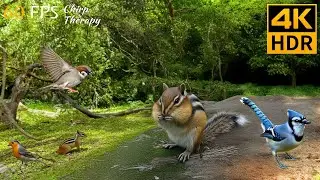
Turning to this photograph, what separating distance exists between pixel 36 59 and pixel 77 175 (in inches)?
184

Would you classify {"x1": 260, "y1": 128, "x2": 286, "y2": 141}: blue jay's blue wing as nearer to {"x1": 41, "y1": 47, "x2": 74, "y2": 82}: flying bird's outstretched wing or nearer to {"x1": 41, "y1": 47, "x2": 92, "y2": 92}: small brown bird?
{"x1": 41, "y1": 47, "x2": 92, "y2": 92}: small brown bird

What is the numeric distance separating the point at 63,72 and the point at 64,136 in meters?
3.09

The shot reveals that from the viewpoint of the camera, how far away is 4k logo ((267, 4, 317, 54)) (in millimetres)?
5598

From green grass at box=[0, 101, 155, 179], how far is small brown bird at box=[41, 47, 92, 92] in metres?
0.76

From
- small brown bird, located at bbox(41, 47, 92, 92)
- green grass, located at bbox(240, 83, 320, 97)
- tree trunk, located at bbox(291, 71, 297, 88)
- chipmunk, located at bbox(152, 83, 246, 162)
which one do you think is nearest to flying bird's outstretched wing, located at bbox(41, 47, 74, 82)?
small brown bird, located at bbox(41, 47, 92, 92)

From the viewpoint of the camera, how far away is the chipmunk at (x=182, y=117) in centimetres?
259

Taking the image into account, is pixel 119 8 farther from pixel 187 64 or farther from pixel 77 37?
pixel 187 64

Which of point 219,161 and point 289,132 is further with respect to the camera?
point 219,161

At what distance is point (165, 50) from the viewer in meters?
8.96

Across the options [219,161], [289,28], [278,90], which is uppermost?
[289,28]

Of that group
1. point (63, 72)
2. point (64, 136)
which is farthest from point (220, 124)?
point (64, 136)

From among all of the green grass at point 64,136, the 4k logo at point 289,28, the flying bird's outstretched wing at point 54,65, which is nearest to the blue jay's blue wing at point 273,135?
the flying bird's outstretched wing at point 54,65

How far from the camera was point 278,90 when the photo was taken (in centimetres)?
1231

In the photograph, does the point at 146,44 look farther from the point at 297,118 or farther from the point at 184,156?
the point at 297,118
